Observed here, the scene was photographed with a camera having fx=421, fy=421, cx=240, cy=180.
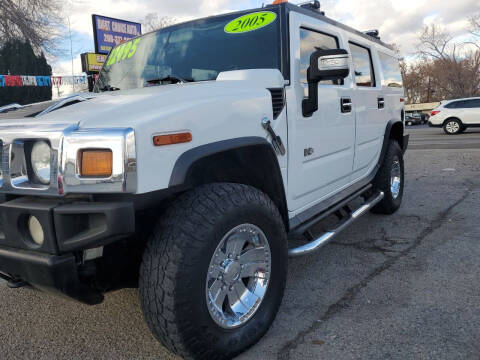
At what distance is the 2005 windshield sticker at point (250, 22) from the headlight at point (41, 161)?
1.67m

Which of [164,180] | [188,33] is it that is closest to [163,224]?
[164,180]

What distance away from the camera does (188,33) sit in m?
3.18

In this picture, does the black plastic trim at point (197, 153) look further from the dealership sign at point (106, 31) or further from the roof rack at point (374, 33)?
the dealership sign at point (106, 31)

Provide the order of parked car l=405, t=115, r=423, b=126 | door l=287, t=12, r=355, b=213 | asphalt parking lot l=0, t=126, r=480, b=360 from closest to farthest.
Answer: asphalt parking lot l=0, t=126, r=480, b=360
door l=287, t=12, r=355, b=213
parked car l=405, t=115, r=423, b=126

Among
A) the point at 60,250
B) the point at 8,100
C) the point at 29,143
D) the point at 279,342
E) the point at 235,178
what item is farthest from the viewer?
the point at 8,100

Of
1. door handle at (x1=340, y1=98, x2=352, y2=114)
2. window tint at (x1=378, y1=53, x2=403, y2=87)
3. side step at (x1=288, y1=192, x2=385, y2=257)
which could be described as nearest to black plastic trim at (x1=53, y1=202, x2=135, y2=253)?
side step at (x1=288, y1=192, x2=385, y2=257)

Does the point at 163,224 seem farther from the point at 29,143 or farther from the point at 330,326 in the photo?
the point at 330,326

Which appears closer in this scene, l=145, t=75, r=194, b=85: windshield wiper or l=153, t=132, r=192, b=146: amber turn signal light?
l=153, t=132, r=192, b=146: amber turn signal light

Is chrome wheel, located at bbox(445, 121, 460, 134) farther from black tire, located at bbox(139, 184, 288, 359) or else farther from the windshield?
black tire, located at bbox(139, 184, 288, 359)

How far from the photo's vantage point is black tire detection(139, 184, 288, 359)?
1872 mm

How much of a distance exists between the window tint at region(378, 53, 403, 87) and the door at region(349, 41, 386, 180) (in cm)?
37

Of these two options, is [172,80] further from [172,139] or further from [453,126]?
[453,126]

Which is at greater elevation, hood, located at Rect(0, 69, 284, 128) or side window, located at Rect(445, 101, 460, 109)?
side window, located at Rect(445, 101, 460, 109)

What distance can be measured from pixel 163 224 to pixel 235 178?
2.40ft
